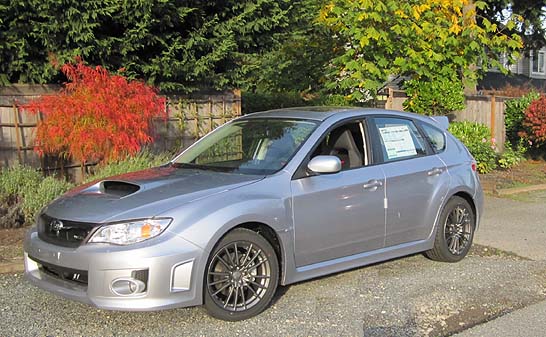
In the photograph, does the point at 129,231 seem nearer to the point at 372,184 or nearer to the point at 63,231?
the point at 63,231

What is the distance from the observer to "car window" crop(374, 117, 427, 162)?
228 inches

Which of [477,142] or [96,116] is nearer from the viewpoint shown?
[96,116]

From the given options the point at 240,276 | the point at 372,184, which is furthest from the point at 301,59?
the point at 240,276

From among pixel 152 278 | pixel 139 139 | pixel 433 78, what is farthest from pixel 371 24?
pixel 152 278

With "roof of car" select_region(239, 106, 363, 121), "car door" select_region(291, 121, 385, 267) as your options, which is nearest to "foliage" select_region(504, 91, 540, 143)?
"roof of car" select_region(239, 106, 363, 121)

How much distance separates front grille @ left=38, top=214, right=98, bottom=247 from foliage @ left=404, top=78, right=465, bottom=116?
9.38 m

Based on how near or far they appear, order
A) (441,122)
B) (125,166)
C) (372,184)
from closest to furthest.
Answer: (372,184), (441,122), (125,166)

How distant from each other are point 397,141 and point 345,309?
1.83 metres

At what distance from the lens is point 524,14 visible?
22.0 meters

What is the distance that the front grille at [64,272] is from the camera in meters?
4.24

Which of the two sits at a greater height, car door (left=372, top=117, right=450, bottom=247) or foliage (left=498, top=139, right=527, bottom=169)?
car door (left=372, top=117, right=450, bottom=247)

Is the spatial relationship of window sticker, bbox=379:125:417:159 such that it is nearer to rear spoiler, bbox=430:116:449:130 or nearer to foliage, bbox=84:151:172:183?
rear spoiler, bbox=430:116:449:130

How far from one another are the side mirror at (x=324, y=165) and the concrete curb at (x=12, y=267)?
9.62 ft

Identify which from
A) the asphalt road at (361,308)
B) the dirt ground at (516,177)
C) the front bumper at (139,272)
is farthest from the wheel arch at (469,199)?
the dirt ground at (516,177)
